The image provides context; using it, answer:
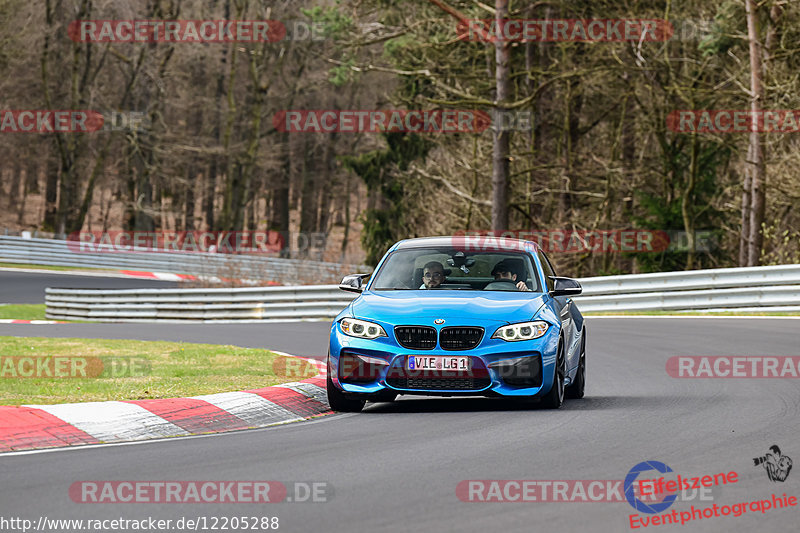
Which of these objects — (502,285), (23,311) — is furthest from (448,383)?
(23,311)

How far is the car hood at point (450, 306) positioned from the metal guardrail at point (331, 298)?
13183 millimetres

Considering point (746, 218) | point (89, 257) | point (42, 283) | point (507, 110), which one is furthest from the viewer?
point (89, 257)

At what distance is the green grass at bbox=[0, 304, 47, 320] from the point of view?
30359mm

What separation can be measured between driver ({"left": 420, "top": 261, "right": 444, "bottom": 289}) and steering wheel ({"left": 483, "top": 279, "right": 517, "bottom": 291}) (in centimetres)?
44

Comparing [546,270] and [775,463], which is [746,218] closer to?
[546,270]

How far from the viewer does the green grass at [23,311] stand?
30.4 meters

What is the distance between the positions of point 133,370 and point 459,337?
16.6 ft

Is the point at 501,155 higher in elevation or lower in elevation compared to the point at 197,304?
higher

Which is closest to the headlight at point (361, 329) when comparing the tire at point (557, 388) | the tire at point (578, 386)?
the tire at point (557, 388)

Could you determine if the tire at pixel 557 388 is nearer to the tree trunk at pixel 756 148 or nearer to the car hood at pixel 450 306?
the car hood at pixel 450 306

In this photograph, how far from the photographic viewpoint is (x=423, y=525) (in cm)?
582

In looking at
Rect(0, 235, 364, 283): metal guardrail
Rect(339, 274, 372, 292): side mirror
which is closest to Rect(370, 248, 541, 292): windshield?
Rect(339, 274, 372, 292): side mirror

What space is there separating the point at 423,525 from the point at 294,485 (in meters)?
1.27

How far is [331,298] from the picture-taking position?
1070 inches
